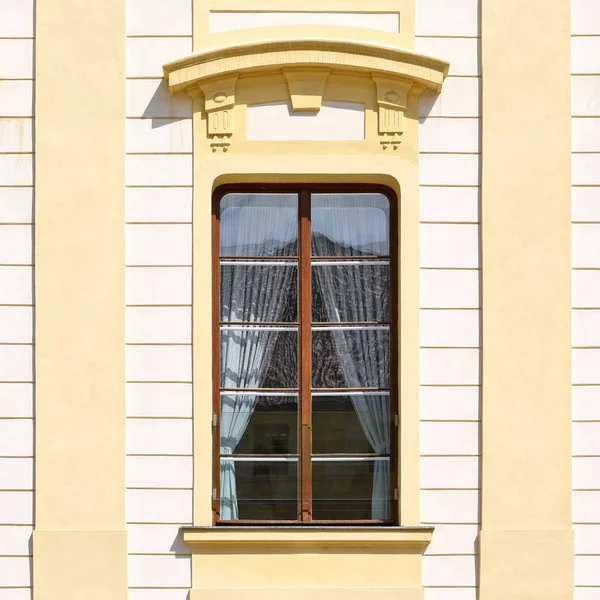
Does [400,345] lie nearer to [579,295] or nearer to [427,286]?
[427,286]

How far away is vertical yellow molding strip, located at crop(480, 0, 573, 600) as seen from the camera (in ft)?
24.6

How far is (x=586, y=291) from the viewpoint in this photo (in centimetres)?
760

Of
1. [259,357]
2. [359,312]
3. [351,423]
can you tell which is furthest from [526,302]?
[259,357]

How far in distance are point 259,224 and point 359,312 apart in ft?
3.21

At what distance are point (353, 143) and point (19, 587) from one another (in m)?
3.92

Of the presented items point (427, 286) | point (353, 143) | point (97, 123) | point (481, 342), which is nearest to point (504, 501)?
point (481, 342)

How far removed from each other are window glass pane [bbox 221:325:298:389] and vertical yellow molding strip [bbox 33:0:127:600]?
2.58 feet

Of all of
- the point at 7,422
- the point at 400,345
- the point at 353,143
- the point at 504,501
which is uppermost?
the point at 353,143

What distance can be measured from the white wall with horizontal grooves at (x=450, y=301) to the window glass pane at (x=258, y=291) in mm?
972

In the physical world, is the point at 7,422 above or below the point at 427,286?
below

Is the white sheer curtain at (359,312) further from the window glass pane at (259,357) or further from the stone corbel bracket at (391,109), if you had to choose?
the stone corbel bracket at (391,109)

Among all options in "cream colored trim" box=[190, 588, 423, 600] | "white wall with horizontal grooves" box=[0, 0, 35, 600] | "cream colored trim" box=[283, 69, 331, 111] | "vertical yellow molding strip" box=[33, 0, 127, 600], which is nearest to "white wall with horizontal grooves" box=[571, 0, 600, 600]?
"cream colored trim" box=[190, 588, 423, 600]

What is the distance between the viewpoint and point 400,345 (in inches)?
300

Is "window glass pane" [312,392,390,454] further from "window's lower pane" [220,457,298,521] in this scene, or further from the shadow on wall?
the shadow on wall
